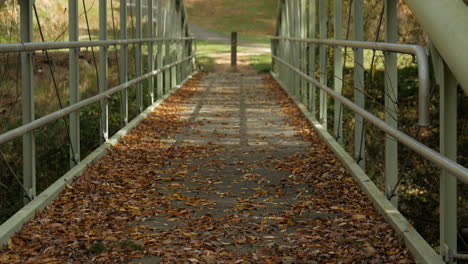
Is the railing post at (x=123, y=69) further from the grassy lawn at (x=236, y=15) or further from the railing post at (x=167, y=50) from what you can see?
the grassy lawn at (x=236, y=15)

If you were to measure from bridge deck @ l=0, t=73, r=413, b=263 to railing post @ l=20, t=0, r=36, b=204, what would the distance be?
0.26 meters

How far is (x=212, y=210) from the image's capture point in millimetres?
5227

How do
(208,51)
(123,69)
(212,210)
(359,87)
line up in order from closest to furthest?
(212,210)
(359,87)
(123,69)
(208,51)

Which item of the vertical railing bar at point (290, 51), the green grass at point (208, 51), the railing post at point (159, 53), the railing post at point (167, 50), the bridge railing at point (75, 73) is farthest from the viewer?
the green grass at point (208, 51)

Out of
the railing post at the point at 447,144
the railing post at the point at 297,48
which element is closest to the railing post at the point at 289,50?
the railing post at the point at 297,48

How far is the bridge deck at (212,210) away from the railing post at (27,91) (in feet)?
0.87

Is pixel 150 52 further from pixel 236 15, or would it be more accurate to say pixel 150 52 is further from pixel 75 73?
pixel 236 15

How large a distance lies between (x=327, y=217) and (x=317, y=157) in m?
2.30

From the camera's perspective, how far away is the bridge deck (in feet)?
13.6

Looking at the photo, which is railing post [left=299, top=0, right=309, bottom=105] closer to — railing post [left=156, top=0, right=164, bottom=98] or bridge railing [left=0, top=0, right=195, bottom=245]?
bridge railing [left=0, top=0, right=195, bottom=245]

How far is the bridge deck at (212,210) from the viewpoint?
13.6 ft

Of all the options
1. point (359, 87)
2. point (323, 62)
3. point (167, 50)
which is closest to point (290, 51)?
point (167, 50)

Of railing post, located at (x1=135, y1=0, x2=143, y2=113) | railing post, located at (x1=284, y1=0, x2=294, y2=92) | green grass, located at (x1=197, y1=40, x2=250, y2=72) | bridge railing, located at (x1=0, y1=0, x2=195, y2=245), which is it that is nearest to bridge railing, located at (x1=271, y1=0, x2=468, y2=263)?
bridge railing, located at (x1=0, y1=0, x2=195, y2=245)

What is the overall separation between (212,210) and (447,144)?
2.11 m
